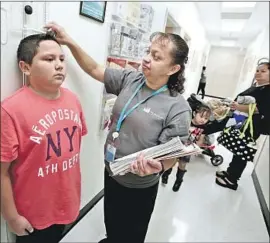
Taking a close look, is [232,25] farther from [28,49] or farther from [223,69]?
[28,49]

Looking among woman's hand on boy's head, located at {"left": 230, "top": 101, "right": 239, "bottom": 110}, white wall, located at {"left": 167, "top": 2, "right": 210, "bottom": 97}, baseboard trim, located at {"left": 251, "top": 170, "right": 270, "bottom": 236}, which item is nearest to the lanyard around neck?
white wall, located at {"left": 167, "top": 2, "right": 210, "bottom": 97}

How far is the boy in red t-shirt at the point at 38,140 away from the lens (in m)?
0.50

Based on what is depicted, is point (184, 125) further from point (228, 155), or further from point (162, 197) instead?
point (162, 197)

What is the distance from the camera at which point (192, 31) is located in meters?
0.92

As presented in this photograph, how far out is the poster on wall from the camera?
900 mm

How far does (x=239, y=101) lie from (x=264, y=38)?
0.96 ft

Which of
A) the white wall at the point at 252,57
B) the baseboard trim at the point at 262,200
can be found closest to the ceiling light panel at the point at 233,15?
the white wall at the point at 252,57

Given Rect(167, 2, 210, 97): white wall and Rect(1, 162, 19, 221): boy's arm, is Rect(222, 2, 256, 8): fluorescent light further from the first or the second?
Rect(1, 162, 19, 221): boy's arm

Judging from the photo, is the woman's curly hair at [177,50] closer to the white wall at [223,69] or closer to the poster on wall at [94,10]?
the white wall at [223,69]

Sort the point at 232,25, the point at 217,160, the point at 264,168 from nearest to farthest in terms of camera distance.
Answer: the point at 232,25 → the point at 217,160 → the point at 264,168

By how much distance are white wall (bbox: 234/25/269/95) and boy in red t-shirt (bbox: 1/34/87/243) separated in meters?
0.68

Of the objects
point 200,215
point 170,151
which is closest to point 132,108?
point 170,151

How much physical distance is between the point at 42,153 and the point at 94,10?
72cm

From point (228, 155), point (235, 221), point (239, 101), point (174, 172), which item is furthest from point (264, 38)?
point (235, 221)
